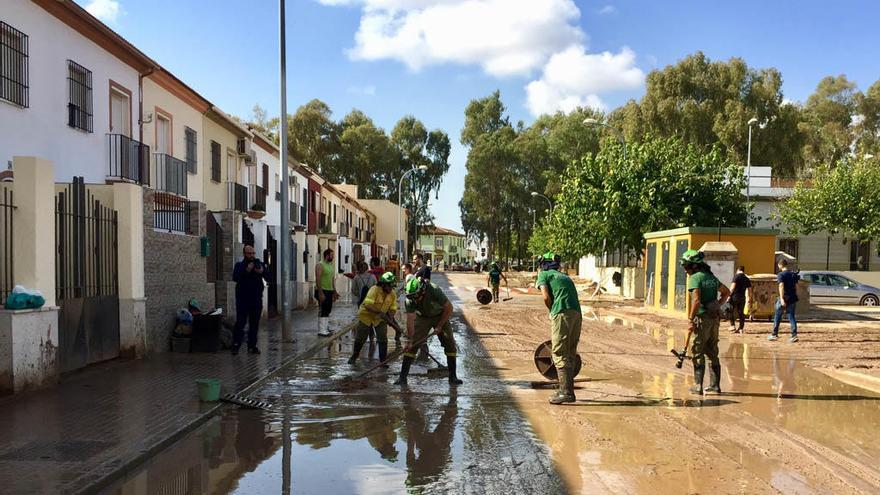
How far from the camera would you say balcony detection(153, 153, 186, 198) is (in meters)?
17.4

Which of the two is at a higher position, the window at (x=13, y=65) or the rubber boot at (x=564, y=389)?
the window at (x=13, y=65)

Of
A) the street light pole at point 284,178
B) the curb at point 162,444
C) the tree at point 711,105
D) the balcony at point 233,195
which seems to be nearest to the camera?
the curb at point 162,444

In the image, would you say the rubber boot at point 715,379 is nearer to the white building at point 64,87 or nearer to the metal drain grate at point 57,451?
the metal drain grate at point 57,451

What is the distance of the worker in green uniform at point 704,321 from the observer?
8.35 m

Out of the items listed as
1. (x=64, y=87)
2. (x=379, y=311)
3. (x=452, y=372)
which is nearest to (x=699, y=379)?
(x=452, y=372)

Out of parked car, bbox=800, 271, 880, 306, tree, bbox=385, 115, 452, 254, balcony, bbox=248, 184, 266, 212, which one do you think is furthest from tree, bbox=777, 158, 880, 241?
tree, bbox=385, 115, 452, 254

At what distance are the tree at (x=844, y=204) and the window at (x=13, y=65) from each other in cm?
3203

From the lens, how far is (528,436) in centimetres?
634

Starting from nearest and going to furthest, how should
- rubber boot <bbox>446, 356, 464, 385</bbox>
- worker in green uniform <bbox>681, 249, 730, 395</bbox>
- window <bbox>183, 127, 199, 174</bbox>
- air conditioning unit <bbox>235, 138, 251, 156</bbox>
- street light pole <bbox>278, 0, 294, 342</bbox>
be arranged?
worker in green uniform <bbox>681, 249, 730, 395</bbox> < rubber boot <bbox>446, 356, 464, 385</bbox> < street light pole <bbox>278, 0, 294, 342</bbox> < window <bbox>183, 127, 199, 174</bbox> < air conditioning unit <bbox>235, 138, 251, 156</bbox>

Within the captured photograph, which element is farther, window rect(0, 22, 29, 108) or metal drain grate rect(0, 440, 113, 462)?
window rect(0, 22, 29, 108)

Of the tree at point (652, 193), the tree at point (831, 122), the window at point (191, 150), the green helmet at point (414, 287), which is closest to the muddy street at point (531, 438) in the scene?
the green helmet at point (414, 287)

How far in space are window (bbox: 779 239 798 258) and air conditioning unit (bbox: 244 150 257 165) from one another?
29190 mm

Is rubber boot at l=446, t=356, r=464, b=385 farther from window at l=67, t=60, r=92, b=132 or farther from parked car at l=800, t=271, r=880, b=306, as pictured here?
parked car at l=800, t=271, r=880, b=306

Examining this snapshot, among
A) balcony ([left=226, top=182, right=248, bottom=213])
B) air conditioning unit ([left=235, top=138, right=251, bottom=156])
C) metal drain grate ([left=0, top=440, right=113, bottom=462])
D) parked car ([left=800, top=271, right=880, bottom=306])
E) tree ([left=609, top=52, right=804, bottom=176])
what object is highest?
tree ([left=609, top=52, right=804, bottom=176])
